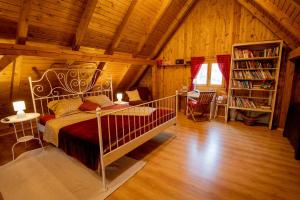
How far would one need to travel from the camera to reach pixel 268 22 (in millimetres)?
3912

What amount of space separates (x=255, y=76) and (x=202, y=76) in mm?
1475

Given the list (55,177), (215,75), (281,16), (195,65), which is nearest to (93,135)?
(55,177)

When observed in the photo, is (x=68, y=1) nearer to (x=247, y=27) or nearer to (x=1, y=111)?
(x=1, y=111)

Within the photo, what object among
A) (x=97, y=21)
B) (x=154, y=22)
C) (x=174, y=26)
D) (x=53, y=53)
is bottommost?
(x=53, y=53)

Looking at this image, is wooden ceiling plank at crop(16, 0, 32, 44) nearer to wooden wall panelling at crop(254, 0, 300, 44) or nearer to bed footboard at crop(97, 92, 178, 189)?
bed footboard at crop(97, 92, 178, 189)

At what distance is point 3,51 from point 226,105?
4.91m

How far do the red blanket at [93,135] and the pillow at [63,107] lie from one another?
0.63m

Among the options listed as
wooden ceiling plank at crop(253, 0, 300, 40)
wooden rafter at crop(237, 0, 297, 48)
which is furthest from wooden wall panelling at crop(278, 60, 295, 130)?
wooden ceiling plank at crop(253, 0, 300, 40)

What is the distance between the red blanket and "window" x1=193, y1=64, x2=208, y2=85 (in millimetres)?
2871

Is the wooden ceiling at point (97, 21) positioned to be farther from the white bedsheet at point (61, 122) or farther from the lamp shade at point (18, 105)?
the white bedsheet at point (61, 122)

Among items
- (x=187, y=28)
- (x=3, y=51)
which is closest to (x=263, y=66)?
(x=187, y=28)

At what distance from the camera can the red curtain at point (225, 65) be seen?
461cm

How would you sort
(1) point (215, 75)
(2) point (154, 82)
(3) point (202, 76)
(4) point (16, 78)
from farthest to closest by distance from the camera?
(2) point (154, 82) < (3) point (202, 76) < (1) point (215, 75) < (4) point (16, 78)

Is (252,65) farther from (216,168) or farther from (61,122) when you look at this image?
(61,122)
